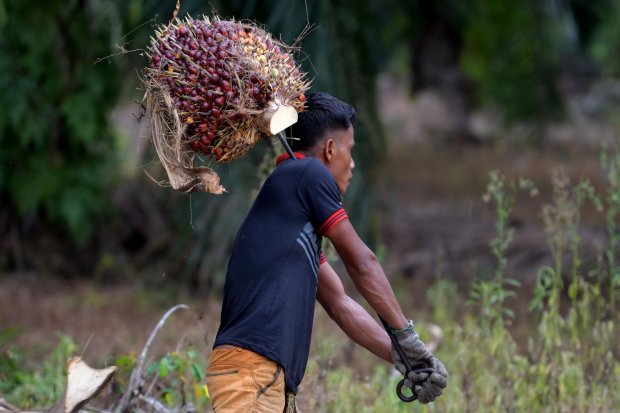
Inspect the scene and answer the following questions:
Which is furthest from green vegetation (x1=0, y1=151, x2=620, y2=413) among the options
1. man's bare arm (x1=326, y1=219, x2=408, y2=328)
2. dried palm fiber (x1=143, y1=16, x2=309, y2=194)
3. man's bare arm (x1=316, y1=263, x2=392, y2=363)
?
dried palm fiber (x1=143, y1=16, x2=309, y2=194)

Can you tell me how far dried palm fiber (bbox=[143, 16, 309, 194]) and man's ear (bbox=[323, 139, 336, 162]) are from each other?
6.9 inches

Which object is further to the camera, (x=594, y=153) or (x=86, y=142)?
(x=594, y=153)

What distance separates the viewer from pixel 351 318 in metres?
3.32

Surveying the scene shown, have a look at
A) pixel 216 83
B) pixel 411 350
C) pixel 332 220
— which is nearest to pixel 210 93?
pixel 216 83

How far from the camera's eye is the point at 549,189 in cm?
965

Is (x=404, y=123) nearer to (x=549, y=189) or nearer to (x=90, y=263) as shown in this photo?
(x=549, y=189)

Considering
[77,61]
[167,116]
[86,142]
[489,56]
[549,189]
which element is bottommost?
[167,116]

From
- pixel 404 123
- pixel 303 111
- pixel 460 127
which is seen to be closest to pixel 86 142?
pixel 303 111

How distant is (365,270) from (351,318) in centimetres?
29

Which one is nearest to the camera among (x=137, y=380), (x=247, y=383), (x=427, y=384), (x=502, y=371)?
(x=247, y=383)

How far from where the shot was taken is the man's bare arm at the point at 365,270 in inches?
120

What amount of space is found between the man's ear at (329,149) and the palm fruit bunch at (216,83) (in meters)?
0.18

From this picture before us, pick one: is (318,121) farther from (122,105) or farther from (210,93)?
(122,105)

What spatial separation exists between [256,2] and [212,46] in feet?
11.4
